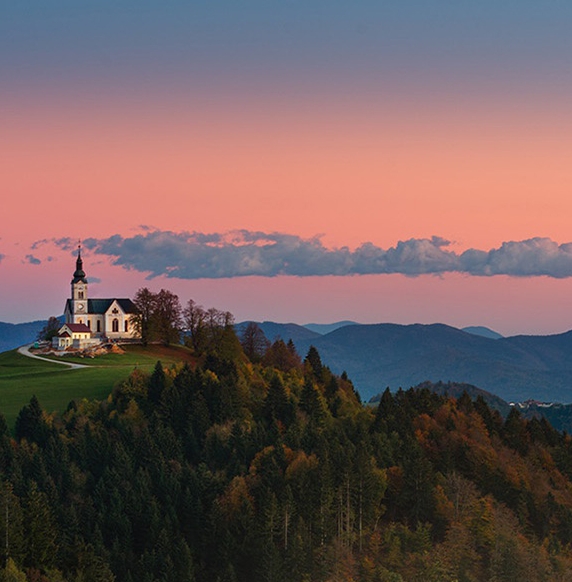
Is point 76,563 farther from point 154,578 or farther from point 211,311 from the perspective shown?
point 211,311

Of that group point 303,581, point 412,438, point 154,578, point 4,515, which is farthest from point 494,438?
point 4,515

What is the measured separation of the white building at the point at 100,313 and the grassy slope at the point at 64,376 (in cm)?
1012

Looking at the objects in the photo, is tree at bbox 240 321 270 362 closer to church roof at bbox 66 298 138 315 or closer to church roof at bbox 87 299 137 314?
church roof at bbox 66 298 138 315

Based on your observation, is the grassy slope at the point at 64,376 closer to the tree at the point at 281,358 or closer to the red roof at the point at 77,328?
the red roof at the point at 77,328

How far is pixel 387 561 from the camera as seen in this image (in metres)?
103

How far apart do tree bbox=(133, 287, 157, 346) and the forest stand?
110 feet

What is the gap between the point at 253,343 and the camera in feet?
563

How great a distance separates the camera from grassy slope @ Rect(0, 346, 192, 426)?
448ft

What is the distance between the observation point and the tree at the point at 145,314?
A: 177m

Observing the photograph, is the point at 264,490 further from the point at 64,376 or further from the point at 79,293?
the point at 79,293

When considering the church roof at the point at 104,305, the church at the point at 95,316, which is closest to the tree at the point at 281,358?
the church at the point at 95,316

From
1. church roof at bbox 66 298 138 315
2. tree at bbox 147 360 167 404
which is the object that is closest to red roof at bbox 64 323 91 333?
church roof at bbox 66 298 138 315

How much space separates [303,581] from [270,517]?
8.48 m

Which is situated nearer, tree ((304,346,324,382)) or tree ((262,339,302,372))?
tree ((304,346,324,382))
